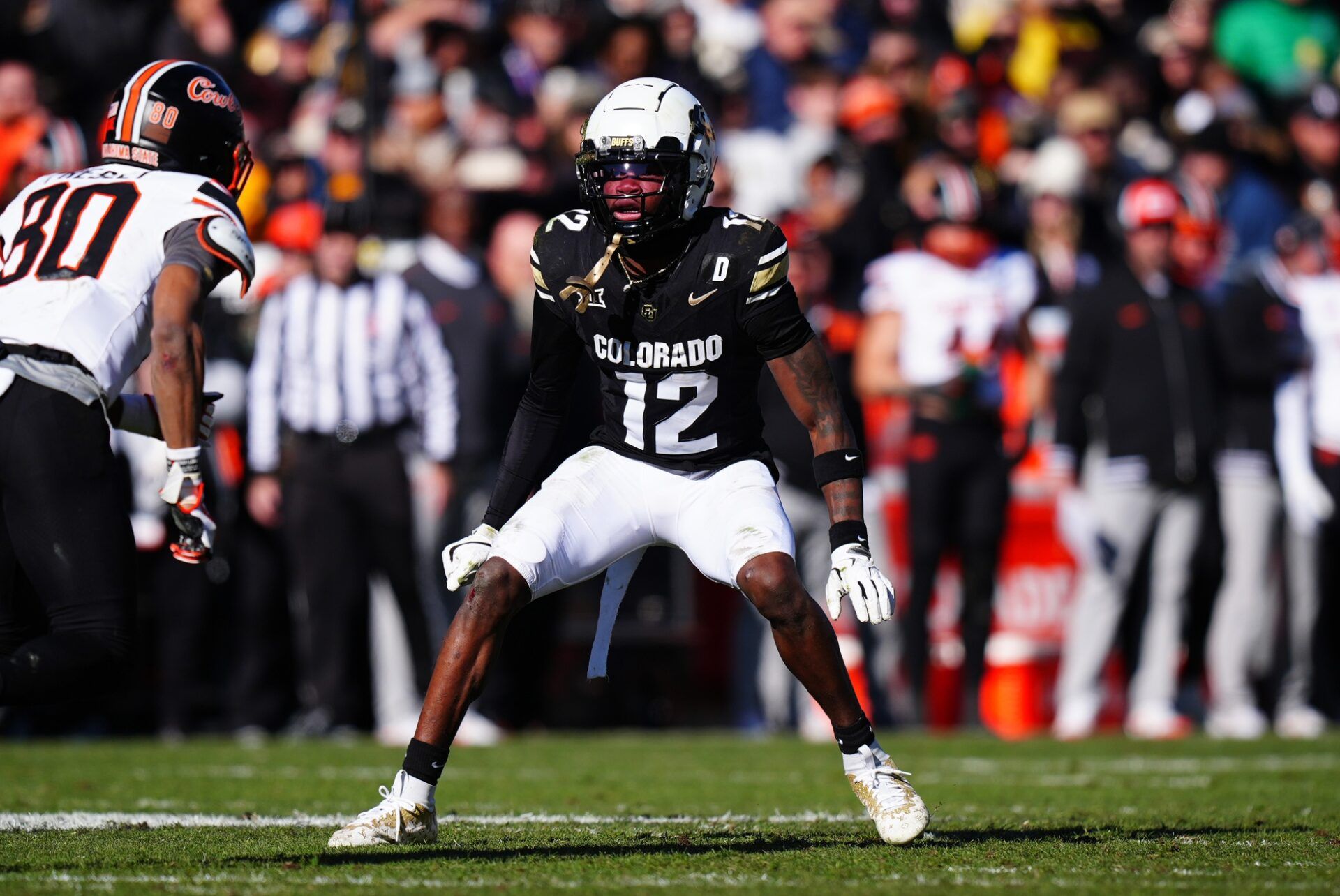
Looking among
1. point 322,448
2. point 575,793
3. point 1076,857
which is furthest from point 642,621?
point 1076,857

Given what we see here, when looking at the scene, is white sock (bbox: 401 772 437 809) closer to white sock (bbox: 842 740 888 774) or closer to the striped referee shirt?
white sock (bbox: 842 740 888 774)

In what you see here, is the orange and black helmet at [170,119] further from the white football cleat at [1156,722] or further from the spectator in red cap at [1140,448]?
the white football cleat at [1156,722]

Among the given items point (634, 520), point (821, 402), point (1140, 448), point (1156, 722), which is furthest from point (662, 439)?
point (1156, 722)

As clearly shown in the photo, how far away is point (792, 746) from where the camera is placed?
29.1 feet

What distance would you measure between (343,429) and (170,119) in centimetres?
453

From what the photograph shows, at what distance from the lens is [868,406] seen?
33.6 ft

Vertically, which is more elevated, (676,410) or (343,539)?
(676,410)

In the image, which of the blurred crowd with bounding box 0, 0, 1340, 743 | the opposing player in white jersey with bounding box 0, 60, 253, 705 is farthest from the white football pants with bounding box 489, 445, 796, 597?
the blurred crowd with bounding box 0, 0, 1340, 743

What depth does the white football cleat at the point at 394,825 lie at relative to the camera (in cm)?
482

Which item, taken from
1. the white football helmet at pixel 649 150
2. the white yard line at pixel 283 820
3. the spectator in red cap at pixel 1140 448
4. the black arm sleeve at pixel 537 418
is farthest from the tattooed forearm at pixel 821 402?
the spectator in red cap at pixel 1140 448

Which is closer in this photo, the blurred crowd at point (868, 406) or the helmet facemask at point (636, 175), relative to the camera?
the helmet facemask at point (636, 175)

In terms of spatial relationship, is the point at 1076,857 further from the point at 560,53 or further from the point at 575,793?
the point at 560,53

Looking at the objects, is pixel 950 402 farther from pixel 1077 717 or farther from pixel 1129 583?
pixel 1077 717

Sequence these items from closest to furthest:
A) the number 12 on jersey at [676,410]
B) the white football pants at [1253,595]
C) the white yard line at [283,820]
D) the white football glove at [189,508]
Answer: the white football glove at [189,508] → the number 12 on jersey at [676,410] → the white yard line at [283,820] → the white football pants at [1253,595]
